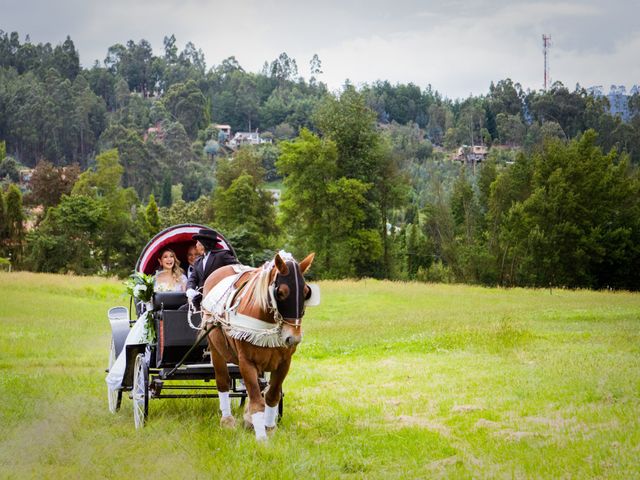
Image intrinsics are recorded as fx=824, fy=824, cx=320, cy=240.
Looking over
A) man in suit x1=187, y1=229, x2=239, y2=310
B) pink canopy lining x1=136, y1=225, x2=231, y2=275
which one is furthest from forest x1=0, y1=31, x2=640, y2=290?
man in suit x1=187, y1=229, x2=239, y2=310

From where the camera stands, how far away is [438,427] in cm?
1050

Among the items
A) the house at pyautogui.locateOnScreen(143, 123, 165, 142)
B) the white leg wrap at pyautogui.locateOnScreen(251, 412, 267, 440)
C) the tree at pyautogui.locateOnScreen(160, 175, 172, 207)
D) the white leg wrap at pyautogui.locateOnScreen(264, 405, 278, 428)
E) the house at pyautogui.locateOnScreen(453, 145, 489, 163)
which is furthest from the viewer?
the house at pyautogui.locateOnScreen(453, 145, 489, 163)

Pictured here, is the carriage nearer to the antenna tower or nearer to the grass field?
the grass field

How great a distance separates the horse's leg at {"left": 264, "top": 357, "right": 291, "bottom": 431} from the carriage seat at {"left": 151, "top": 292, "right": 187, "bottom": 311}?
205 cm

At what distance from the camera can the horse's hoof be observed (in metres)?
10.4

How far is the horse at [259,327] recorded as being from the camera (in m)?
9.21

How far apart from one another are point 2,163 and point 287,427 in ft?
418

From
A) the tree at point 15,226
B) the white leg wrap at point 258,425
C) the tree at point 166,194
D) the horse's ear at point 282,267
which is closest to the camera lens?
the horse's ear at point 282,267

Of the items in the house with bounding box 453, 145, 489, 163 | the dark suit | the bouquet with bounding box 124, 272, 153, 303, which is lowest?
the bouquet with bounding box 124, 272, 153, 303

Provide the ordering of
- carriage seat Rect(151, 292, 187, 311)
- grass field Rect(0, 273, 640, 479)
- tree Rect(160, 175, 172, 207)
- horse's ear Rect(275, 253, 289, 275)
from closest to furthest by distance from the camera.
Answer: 1. grass field Rect(0, 273, 640, 479)
2. horse's ear Rect(275, 253, 289, 275)
3. carriage seat Rect(151, 292, 187, 311)
4. tree Rect(160, 175, 172, 207)

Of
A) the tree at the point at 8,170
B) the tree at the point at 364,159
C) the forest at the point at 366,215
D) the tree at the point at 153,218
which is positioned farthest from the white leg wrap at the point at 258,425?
the tree at the point at 8,170

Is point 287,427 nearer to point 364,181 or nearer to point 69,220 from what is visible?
point 364,181

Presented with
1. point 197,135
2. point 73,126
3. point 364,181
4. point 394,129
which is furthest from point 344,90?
point 394,129

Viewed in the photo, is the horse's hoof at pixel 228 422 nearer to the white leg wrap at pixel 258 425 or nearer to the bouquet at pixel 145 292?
the white leg wrap at pixel 258 425
